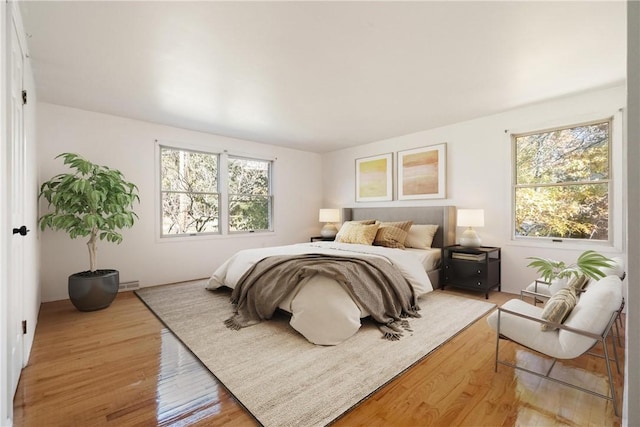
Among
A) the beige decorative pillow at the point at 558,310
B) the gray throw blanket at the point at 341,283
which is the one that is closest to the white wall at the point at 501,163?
the gray throw blanket at the point at 341,283

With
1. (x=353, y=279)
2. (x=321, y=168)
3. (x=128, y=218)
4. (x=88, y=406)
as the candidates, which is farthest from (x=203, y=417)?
(x=321, y=168)

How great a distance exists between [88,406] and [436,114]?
4501 mm

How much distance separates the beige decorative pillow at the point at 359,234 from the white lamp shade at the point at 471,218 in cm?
120

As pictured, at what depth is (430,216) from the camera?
468cm

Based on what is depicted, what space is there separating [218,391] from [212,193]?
3.76m

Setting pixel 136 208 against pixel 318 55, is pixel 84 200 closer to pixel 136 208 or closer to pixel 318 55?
pixel 136 208

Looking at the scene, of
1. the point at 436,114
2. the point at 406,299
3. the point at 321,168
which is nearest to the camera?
the point at 406,299

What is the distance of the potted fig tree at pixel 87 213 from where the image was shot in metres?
3.18

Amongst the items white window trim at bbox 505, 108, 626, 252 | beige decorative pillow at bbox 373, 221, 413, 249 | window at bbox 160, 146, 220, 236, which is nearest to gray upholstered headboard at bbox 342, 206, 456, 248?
beige decorative pillow at bbox 373, 221, 413, 249

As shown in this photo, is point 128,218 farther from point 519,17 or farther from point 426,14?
point 519,17

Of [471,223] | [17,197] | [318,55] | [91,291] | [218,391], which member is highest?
[318,55]

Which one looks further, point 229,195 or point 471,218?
point 229,195

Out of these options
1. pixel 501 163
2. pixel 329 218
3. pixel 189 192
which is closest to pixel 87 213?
pixel 189 192

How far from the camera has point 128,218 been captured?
138 inches
